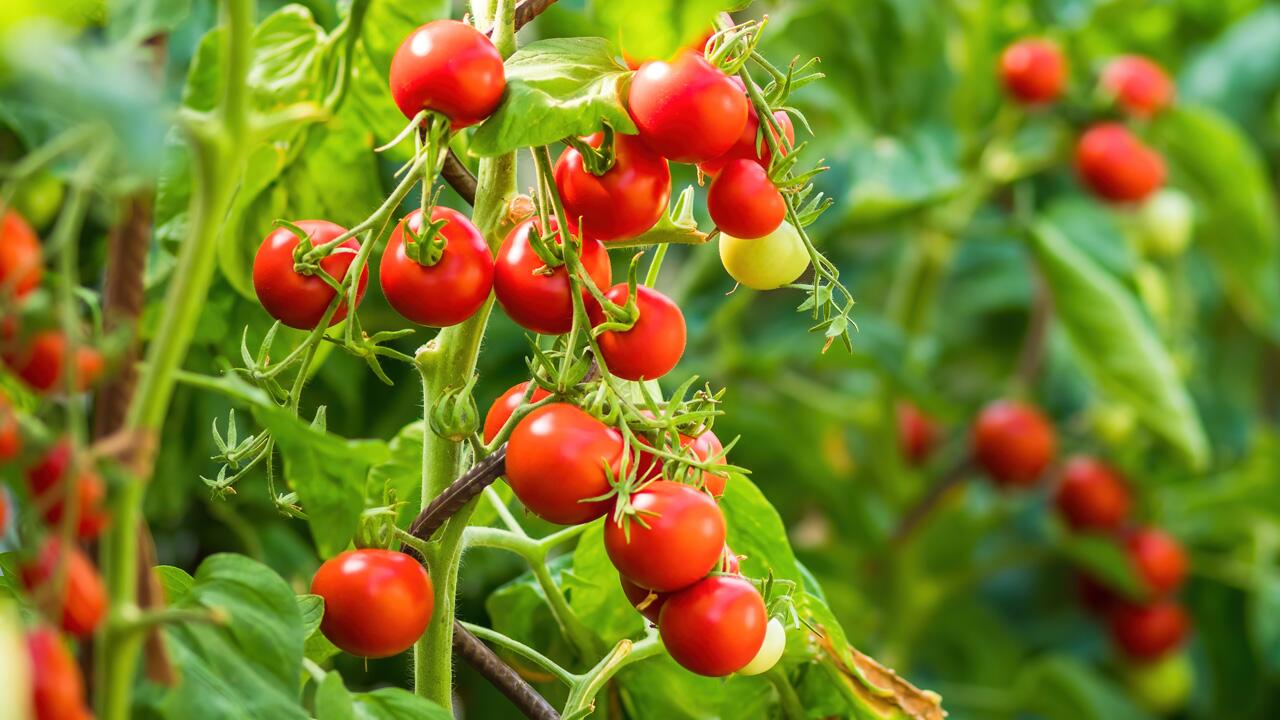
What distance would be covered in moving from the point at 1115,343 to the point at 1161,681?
0.41 metres

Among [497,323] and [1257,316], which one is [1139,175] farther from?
[497,323]

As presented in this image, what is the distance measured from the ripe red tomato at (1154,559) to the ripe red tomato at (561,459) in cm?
84

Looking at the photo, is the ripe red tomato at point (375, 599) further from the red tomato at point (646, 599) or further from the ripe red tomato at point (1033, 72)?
the ripe red tomato at point (1033, 72)

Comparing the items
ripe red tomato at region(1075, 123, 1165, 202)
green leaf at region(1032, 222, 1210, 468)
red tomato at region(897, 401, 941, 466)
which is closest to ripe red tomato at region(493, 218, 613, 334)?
green leaf at region(1032, 222, 1210, 468)

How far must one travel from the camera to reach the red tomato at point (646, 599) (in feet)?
1.19

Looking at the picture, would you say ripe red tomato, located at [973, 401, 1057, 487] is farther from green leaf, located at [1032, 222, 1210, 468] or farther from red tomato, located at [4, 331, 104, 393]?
red tomato, located at [4, 331, 104, 393]

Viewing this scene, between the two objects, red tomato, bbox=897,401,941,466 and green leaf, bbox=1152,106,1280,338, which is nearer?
green leaf, bbox=1152,106,1280,338

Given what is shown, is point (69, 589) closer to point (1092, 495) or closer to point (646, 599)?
point (646, 599)

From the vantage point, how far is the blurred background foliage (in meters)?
0.57

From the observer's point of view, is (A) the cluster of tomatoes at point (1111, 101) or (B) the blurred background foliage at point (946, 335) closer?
(B) the blurred background foliage at point (946, 335)

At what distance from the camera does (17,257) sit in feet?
0.74

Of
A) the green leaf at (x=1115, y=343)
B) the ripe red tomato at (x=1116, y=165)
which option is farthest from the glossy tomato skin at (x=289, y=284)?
the ripe red tomato at (x=1116, y=165)

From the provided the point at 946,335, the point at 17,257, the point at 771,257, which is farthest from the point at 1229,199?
the point at 17,257

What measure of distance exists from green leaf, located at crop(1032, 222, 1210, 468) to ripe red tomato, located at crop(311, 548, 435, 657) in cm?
61
